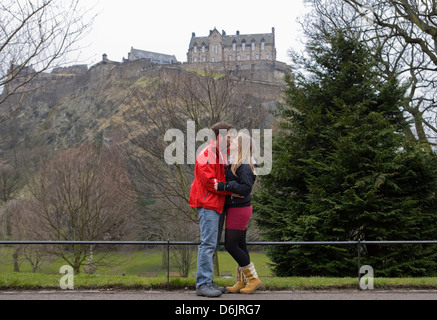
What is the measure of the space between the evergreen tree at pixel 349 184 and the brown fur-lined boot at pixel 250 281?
3615mm

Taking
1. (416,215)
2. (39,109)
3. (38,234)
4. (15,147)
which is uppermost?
(39,109)

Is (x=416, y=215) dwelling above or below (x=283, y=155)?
below

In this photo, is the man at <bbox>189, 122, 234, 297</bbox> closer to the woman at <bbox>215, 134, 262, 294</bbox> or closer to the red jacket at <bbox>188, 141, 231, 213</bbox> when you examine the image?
the red jacket at <bbox>188, 141, 231, 213</bbox>

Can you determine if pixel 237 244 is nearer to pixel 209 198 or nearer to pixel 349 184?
pixel 209 198

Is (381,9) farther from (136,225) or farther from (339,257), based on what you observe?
(136,225)

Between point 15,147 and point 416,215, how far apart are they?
5617 cm

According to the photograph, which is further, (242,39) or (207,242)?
(242,39)

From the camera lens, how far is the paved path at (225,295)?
4.59 metres

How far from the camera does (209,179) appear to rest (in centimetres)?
443

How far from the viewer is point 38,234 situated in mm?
21234

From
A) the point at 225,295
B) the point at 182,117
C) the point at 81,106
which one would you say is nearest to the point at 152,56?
the point at 81,106

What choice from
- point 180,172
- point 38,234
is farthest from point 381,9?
point 38,234

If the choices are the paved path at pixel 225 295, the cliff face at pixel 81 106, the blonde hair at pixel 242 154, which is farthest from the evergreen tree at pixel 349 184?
the cliff face at pixel 81 106

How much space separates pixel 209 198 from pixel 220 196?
5.4 inches
